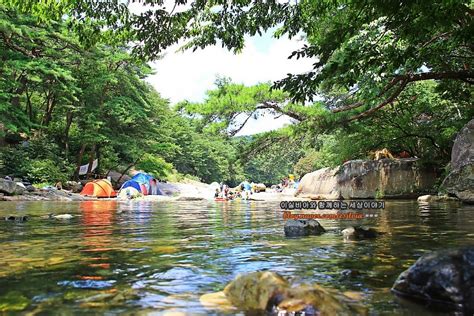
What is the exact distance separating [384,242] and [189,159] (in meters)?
52.2

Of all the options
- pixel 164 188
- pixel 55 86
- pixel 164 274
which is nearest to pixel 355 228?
pixel 164 274

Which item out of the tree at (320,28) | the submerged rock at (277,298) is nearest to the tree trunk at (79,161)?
the tree at (320,28)

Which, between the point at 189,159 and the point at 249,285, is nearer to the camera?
the point at 249,285

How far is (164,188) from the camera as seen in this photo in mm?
37188

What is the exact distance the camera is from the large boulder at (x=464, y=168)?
37.2 ft

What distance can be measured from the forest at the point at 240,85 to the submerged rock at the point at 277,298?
128 inches

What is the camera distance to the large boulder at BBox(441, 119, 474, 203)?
11344mm

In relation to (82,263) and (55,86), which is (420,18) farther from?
(55,86)

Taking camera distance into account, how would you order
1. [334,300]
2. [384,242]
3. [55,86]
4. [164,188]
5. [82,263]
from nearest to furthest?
[334,300]
[82,263]
[384,242]
[55,86]
[164,188]

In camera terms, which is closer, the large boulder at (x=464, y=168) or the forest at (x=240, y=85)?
the forest at (x=240, y=85)

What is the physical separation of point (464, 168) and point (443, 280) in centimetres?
1041

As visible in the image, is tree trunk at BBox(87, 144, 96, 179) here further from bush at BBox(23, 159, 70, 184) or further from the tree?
the tree

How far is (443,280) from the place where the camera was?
2.41m

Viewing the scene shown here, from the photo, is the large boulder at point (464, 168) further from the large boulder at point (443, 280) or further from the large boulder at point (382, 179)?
the large boulder at point (443, 280)
